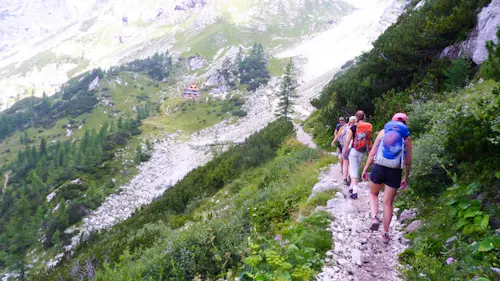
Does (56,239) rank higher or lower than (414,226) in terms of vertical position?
lower

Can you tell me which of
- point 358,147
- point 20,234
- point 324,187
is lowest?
point 20,234

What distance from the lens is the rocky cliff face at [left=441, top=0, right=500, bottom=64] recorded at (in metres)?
12.0

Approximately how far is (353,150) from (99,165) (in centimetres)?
6423

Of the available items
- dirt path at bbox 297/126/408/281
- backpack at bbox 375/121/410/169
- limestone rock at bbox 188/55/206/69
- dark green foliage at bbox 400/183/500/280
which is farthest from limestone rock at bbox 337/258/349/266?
limestone rock at bbox 188/55/206/69

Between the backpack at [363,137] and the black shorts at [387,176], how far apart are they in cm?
267

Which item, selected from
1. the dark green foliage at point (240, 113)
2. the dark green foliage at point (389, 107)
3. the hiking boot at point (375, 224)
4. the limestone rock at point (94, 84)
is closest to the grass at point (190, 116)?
the dark green foliage at point (240, 113)

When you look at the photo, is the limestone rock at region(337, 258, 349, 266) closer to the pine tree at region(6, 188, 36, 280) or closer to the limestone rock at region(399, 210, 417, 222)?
the limestone rock at region(399, 210, 417, 222)

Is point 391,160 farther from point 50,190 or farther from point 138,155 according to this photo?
point 50,190

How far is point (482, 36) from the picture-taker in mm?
12453

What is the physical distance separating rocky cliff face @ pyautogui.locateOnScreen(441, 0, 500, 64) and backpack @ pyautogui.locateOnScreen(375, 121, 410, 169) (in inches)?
399

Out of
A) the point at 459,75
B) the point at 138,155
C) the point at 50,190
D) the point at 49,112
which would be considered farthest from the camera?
the point at 49,112

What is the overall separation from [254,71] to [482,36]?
112 metres

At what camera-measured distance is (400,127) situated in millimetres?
5344

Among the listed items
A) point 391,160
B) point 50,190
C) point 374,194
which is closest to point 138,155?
point 50,190
